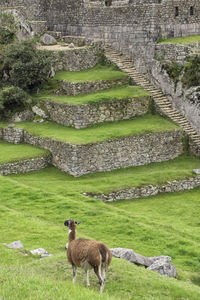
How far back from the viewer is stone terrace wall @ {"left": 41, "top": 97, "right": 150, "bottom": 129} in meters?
32.7

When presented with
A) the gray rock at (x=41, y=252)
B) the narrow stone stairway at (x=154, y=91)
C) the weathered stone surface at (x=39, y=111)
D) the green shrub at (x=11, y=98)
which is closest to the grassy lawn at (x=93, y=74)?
the narrow stone stairway at (x=154, y=91)

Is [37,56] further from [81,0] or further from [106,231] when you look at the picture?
[106,231]

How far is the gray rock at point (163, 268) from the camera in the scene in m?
17.3

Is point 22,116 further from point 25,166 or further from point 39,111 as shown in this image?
point 25,166

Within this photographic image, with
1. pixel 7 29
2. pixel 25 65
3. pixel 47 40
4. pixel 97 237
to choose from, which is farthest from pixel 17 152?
pixel 47 40

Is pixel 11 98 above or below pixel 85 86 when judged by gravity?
below

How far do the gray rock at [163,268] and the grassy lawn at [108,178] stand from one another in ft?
31.3

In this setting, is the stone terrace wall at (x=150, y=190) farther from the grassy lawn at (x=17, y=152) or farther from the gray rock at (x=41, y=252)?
the gray rock at (x=41, y=252)

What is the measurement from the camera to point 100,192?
27.2 metres

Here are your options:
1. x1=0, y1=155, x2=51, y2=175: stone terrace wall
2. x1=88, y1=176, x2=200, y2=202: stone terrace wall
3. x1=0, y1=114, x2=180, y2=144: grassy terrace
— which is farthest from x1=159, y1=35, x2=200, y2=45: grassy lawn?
x1=0, y1=155, x2=51, y2=175: stone terrace wall

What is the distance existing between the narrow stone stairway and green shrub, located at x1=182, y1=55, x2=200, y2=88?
1768 millimetres

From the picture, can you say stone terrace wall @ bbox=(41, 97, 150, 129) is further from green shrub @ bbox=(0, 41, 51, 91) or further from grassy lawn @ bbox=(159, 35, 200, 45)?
grassy lawn @ bbox=(159, 35, 200, 45)

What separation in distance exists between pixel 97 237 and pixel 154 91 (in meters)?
16.4

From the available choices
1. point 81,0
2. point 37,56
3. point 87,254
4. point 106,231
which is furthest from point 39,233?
point 81,0
